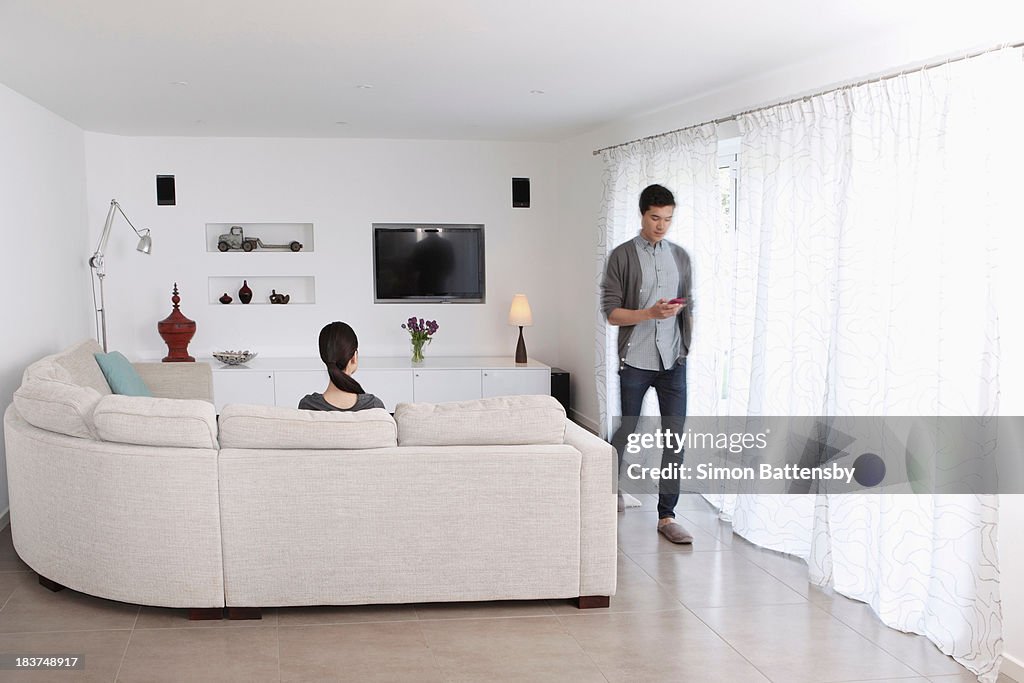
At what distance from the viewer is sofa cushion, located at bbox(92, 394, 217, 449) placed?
3.51 meters

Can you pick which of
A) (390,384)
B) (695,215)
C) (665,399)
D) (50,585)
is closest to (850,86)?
(695,215)

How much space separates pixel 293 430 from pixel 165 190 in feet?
15.5

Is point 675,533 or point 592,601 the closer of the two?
point 592,601

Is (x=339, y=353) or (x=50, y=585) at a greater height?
(x=339, y=353)

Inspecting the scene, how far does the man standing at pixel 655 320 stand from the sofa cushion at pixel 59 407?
2419mm

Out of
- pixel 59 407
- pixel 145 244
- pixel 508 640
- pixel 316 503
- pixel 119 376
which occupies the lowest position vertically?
pixel 508 640

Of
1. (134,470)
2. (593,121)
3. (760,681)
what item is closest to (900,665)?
(760,681)

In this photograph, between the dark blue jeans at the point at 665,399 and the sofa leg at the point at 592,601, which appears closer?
the sofa leg at the point at 592,601

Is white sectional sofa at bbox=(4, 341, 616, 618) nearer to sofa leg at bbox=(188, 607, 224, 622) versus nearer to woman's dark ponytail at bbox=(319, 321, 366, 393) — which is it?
sofa leg at bbox=(188, 607, 224, 622)

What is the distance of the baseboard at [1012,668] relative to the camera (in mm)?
3096

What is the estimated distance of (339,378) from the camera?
12.7 ft

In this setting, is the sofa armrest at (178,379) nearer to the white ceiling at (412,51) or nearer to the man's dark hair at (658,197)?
the white ceiling at (412,51)

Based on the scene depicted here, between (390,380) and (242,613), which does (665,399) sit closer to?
(242,613)

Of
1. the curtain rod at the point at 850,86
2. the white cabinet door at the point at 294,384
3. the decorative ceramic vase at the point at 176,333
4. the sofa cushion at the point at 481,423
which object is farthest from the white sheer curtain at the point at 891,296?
the decorative ceramic vase at the point at 176,333
